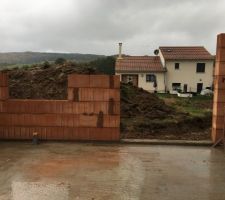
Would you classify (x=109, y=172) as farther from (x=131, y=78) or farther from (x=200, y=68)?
(x=200, y=68)

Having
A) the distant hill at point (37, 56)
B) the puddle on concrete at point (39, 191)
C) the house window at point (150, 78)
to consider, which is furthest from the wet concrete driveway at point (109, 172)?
the distant hill at point (37, 56)

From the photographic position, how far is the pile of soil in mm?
11117

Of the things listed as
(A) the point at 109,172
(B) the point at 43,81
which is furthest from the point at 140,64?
(A) the point at 109,172

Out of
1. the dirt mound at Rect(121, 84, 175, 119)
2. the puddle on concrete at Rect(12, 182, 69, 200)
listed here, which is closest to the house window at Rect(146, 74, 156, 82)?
the dirt mound at Rect(121, 84, 175, 119)

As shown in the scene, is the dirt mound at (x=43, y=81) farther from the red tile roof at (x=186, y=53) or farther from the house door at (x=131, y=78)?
the red tile roof at (x=186, y=53)

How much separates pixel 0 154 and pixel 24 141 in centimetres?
117

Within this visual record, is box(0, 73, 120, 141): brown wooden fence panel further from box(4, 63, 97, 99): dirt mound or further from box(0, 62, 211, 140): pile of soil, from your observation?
box(4, 63, 97, 99): dirt mound

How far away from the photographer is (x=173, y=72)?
37.5 meters

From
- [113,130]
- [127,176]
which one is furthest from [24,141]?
[127,176]

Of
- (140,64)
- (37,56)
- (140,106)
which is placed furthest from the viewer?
(37,56)

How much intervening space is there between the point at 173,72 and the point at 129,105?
25140 millimetres

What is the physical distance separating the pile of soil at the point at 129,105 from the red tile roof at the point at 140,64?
2188 cm

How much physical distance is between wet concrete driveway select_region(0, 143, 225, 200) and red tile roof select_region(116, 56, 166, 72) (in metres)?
29.4

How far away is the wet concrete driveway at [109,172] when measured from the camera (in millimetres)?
4863
